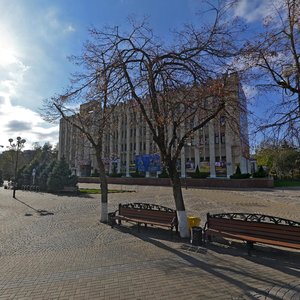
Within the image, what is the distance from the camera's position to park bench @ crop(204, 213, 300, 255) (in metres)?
6.19

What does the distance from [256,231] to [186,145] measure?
5011 millimetres

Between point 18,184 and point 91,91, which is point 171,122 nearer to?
point 91,91

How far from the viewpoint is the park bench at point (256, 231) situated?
619 centimetres

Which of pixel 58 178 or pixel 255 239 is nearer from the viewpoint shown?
pixel 255 239

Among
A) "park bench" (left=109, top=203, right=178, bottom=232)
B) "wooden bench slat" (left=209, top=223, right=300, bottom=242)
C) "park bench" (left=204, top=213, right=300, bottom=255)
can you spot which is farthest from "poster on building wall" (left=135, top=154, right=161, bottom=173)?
"wooden bench slat" (left=209, top=223, right=300, bottom=242)

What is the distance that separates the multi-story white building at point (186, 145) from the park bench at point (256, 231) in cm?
254

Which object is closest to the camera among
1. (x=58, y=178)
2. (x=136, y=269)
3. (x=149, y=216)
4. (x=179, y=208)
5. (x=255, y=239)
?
(x=136, y=269)

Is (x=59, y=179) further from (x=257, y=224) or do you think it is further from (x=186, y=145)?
(x=257, y=224)

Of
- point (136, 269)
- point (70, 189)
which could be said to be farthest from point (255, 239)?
point (70, 189)

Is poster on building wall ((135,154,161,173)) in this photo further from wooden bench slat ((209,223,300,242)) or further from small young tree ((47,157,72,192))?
wooden bench slat ((209,223,300,242))

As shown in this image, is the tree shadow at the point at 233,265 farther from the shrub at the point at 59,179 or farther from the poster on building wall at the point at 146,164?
the poster on building wall at the point at 146,164

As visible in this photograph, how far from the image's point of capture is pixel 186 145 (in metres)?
11.1

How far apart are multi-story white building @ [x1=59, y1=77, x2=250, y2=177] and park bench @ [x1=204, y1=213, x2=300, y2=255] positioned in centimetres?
254

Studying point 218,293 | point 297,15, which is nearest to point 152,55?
point 297,15
